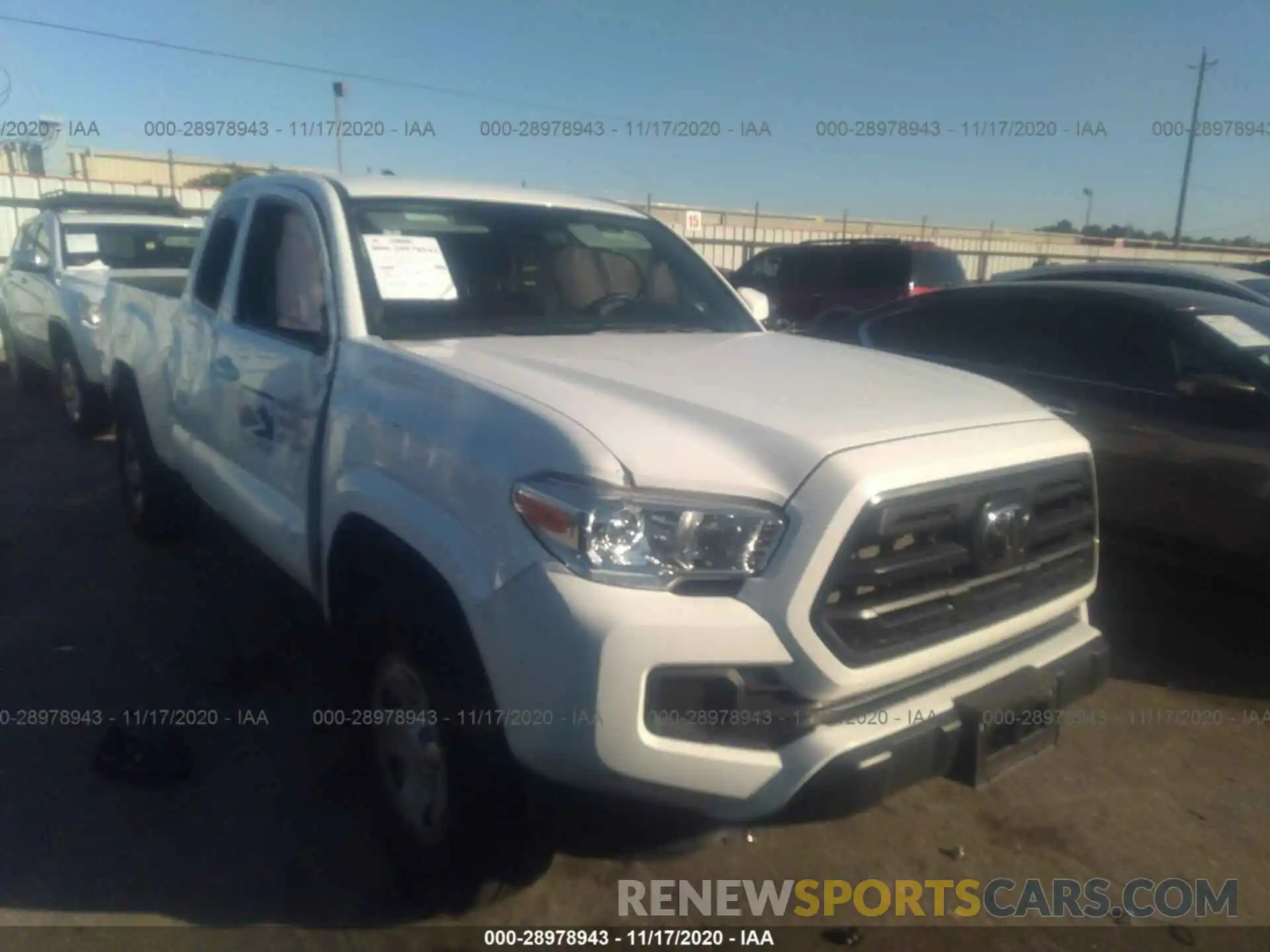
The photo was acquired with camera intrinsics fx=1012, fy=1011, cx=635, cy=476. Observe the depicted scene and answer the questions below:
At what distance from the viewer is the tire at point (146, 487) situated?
17.3 feet

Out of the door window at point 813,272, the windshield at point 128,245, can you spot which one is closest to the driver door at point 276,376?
the windshield at point 128,245

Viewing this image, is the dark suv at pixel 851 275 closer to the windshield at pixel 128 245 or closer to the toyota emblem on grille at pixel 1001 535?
the windshield at pixel 128 245

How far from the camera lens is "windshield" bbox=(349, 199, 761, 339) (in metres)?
3.31

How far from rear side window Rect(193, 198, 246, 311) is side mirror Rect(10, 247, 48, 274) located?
5.42 meters

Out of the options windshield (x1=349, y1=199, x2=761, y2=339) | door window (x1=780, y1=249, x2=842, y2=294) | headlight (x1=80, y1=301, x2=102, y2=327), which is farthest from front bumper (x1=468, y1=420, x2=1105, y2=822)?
door window (x1=780, y1=249, x2=842, y2=294)

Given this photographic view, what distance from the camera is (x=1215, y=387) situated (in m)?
4.48

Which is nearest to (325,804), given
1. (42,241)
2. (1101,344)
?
(1101,344)

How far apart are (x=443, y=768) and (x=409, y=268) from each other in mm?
1643

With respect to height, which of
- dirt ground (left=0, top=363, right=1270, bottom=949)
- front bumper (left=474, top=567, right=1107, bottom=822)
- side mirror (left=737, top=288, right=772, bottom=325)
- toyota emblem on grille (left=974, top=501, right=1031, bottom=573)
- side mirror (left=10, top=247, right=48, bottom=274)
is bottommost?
dirt ground (left=0, top=363, right=1270, bottom=949)

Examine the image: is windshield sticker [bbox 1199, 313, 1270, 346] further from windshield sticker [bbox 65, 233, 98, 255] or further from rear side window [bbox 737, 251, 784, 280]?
rear side window [bbox 737, 251, 784, 280]

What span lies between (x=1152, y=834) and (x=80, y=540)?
550 cm

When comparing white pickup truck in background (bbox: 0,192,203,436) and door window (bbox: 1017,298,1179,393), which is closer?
door window (bbox: 1017,298,1179,393)

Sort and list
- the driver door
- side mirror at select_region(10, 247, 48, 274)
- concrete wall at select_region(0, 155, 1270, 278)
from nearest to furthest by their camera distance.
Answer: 1. the driver door
2. side mirror at select_region(10, 247, 48, 274)
3. concrete wall at select_region(0, 155, 1270, 278)

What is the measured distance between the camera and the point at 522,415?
236 centimetres
